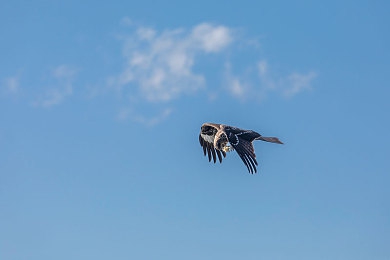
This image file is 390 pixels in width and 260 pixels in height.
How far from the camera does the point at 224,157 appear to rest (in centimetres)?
5216

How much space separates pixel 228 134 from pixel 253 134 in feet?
5.87

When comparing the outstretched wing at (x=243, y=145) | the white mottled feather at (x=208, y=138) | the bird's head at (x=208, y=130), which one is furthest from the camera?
the white mottled feather at (x=208, y=138)

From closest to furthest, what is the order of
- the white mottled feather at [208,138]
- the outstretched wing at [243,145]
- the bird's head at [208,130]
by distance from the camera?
the outstretched wing at [243,145], the bird's head at [208,130], the white mottled feather at [208,138]

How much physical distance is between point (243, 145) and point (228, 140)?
1677mm

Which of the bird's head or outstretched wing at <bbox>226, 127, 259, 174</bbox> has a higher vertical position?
the bird's head

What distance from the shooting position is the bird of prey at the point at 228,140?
4588 centimetres

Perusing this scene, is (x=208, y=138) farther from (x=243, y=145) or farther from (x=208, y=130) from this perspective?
(x=243, y=145)

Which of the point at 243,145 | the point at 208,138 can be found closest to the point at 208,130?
the point at 208,138

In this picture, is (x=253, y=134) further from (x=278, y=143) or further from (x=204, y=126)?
(x=204, y=126)

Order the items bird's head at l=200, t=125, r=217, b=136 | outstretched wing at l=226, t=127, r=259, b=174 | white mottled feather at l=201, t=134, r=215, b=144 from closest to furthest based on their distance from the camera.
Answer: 1. outstretched wing at l=226, t=127, r=259, b=174
2. bird's head at l=200, t=125, r=217, b=136
3. white mottled feather at l=201, t=134, r=215, b=144

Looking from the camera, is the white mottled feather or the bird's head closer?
the bird's head

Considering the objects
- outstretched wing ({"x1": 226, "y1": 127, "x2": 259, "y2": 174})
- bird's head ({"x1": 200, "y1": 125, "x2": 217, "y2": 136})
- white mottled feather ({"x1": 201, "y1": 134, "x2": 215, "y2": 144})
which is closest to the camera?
outstretched wing ({"x1": 226, "y1": 127, "x2": 259, "y2": 174})

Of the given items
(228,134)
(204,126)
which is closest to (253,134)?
(228,134)

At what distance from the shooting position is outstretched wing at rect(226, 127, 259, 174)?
4506cm
